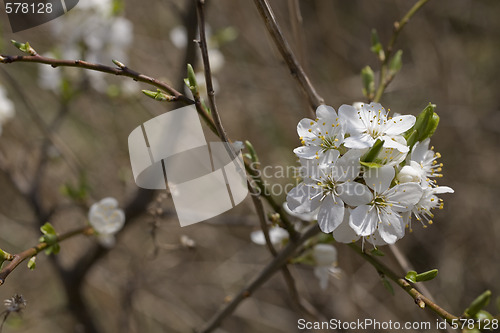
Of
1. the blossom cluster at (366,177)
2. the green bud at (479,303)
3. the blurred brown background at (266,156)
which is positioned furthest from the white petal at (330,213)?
the blurred brown background at (266,156)

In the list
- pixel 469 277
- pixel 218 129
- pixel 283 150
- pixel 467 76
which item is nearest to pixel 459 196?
pixel 469 277

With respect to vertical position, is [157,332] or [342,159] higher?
[342,159]

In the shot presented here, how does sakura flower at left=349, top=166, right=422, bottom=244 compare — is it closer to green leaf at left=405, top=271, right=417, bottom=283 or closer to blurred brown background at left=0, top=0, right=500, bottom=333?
green leaf at left=405, top=271, right=417, bottom=283

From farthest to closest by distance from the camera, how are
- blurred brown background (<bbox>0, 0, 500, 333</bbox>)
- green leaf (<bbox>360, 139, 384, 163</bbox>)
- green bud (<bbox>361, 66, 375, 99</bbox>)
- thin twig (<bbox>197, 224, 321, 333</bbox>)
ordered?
blurred brown background (<bbox>0, 0, 500, 333</bbox>)
green bud (<bbox>361, 66, 375, 99</bbox>)
thin twig (<bbox>197, 224, 321, 333</bbox>)
green leaf (<bbox>360, 139, 384, 163</bbox>)

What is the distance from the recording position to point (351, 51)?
12.6 ft

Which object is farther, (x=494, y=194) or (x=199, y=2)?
(x=494, y=194)

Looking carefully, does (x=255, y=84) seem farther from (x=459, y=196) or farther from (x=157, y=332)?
(x=157, y=332)

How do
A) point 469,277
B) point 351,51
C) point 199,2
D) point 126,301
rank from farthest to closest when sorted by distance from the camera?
point 351,51
point 469,277
point 126,301
point 199,2

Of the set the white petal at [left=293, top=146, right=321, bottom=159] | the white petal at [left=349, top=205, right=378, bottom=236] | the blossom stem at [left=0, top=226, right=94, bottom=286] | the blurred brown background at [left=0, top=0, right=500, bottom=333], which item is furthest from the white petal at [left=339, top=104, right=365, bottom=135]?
the blurred brown background at [left=0, top=0, right=500, bottom=333]

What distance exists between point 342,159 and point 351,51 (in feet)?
9.77

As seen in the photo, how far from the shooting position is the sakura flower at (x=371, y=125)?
1.12m

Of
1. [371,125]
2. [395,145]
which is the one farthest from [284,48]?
[395,145]

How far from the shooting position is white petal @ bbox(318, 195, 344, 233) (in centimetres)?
109

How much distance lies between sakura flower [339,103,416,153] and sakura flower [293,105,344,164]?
0.11ft
